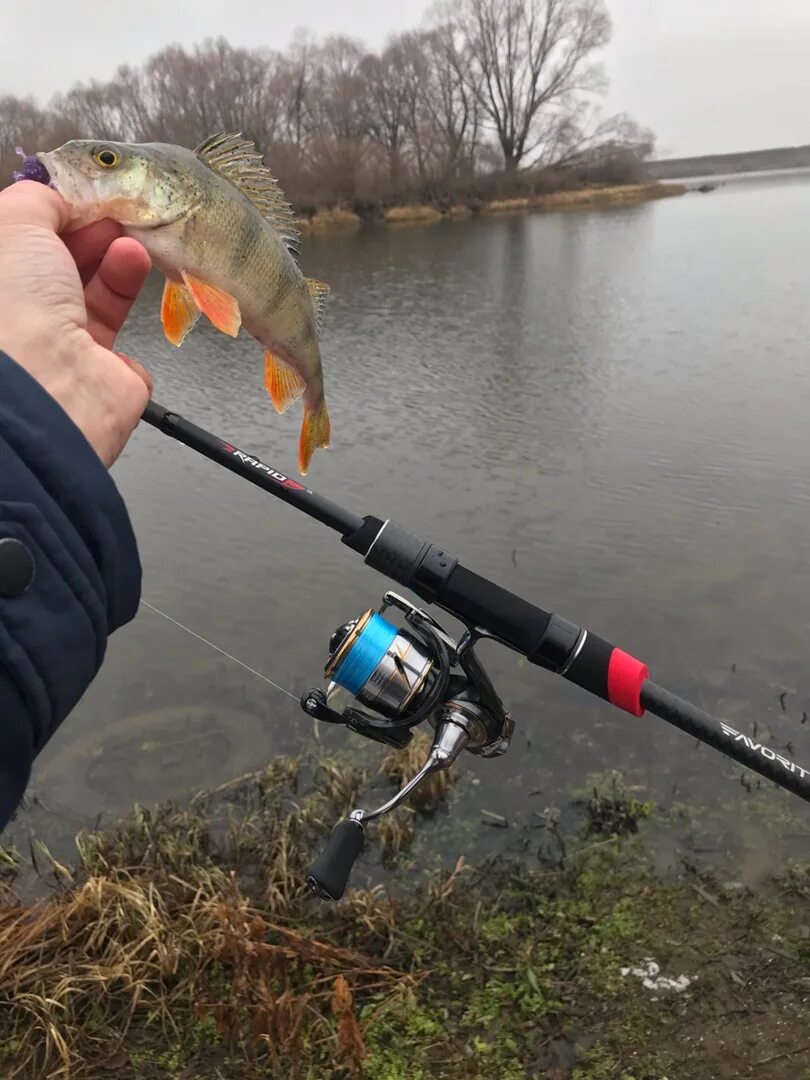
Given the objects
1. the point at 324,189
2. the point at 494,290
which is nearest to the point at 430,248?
the point at 494,290

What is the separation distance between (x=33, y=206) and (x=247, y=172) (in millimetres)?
669

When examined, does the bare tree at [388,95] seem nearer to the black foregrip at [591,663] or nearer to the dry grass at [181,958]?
the dry grass at [181,958]

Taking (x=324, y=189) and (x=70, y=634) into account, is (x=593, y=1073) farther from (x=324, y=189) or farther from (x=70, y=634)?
(x=324, y=189)

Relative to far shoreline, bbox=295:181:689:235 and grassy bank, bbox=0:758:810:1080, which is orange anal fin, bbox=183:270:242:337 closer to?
grassy bank, bbox=0:758:810:1080

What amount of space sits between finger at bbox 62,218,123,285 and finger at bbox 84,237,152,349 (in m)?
0.03

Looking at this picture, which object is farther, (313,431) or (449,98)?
(449,98)

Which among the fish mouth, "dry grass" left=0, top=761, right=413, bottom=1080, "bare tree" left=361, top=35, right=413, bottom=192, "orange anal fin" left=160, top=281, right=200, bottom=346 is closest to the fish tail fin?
"orange anal fin" left=160, top=281, right=200, bottom=346

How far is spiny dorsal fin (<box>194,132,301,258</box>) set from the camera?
76.0 inches

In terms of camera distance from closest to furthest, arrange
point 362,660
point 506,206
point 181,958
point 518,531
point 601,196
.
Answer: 1. point 362,660
2. point 181,958
3. point 518,531
4. point 506,206
5. point 601,196

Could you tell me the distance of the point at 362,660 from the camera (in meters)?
1.95

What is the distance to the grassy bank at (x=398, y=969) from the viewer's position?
2.60 m

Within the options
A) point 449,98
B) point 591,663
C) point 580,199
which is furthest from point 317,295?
point 449,98

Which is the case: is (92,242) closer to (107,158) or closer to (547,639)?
(107,158)

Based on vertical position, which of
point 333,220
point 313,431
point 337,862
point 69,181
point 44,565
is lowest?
point 337,862
